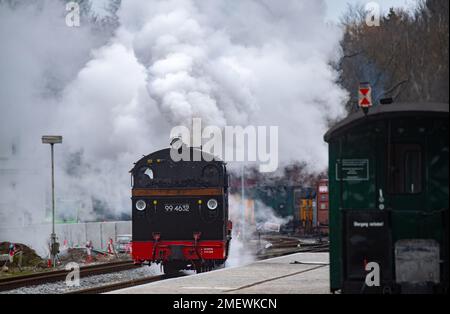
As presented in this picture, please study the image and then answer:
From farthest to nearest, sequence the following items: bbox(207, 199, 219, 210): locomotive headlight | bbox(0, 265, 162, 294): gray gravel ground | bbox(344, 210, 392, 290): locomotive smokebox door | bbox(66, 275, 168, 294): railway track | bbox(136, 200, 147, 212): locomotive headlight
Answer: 1. bbox(136, 200, 147, 212): locomotive headlight
2. bbox(207, 199, 219, 210): locomotive headlight
3. bbox(0, 265, 162, 294): gray gravel ground
4. bbox(66, 275, 168, 294): railway track
5. bbox(344, 210, 392, 290): locomotive smokebox door

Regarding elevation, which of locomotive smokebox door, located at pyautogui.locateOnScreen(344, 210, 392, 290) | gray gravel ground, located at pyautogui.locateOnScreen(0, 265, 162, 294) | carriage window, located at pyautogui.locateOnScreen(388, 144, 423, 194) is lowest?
gray gravel ground, located at pyautogui.locateOnScreen(0, 265, 162, 294)

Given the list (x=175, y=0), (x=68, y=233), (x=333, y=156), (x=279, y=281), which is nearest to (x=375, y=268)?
(x=333, y=156)

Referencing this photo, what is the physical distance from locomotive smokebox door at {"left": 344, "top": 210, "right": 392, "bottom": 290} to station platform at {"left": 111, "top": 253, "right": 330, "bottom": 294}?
1.66 m

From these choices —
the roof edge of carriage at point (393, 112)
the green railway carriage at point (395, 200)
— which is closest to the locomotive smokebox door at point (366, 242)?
the green railway carriage at point (395, 200)

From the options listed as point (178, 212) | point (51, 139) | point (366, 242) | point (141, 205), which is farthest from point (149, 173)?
point (366, 242)

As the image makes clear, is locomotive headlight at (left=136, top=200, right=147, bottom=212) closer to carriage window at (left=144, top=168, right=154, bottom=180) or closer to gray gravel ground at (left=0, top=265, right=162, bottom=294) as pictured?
carriage window at (left=144, top=168, right=154, bottom=180)

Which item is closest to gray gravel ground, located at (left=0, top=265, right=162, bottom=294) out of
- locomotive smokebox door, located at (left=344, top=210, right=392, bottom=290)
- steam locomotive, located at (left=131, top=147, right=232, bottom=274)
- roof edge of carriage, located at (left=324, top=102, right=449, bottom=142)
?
steam locomotive, located at (left=131, top=147, right=232, bottom=274)

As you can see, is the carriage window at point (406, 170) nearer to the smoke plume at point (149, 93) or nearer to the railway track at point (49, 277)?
the railway track at point (49, 277)

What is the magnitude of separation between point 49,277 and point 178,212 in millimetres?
3348

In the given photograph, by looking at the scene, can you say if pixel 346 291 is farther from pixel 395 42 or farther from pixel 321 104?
pixel 321 104

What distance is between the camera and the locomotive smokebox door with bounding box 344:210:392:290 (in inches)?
436

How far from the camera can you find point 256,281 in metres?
15.4

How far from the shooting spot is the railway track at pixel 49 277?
58.2 ft

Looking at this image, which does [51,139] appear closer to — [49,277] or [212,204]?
[49,277]
